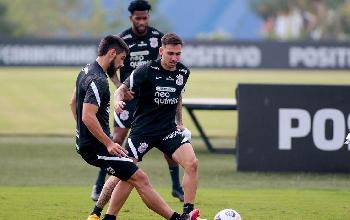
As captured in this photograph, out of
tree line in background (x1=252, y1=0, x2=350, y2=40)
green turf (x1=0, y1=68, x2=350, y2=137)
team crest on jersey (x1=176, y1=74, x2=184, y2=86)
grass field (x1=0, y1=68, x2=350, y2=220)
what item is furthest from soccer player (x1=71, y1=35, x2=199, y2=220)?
tree line in background (x1=252, y1=0, x2=350, y2=40)

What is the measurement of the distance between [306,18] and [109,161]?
301 ft

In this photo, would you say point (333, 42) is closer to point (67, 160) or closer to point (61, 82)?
point (61, 82)

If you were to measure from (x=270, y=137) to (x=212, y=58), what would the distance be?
35.5 metres

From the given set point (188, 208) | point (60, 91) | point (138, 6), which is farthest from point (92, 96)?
point (60, 91)

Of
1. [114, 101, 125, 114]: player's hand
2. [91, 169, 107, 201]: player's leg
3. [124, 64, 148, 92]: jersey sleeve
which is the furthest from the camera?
[91, 169, 107, 201]: player's leg

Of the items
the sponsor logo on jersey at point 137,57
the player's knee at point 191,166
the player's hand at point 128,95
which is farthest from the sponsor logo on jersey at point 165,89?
the sponsor logo on jersey at point 137,57

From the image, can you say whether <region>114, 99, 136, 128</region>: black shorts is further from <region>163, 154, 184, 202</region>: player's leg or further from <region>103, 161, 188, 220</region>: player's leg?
<region>103, 161, 188, 220</region>: player's leg

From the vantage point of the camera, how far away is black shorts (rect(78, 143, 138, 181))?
1205cm

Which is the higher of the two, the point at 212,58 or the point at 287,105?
the point at 287,105

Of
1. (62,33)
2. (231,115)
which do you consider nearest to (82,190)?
(231,115)

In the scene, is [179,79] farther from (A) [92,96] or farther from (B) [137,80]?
(A) [92,96]

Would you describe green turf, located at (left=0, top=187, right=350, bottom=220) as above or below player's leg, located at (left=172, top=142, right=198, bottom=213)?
below

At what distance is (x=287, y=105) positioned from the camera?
19.3 metres

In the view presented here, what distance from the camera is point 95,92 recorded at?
1179 centimetres
